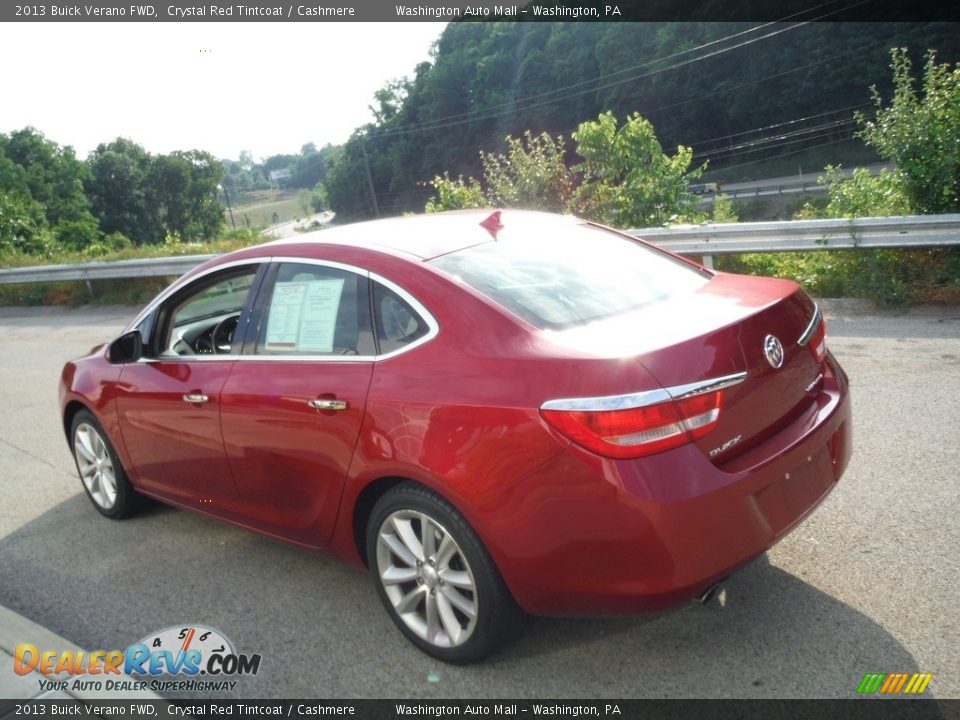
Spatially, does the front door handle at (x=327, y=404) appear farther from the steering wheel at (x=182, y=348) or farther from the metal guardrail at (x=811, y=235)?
the metal guardrail at (x=811, y=235)

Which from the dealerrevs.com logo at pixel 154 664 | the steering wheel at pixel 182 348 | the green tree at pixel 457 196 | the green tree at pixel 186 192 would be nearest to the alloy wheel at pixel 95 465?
the steering wheel at pixel 182 348

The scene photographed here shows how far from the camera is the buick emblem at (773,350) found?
3.05 metres

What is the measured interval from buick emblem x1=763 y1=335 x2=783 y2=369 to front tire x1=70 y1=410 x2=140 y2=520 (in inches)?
147

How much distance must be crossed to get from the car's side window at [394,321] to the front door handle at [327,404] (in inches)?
10.1

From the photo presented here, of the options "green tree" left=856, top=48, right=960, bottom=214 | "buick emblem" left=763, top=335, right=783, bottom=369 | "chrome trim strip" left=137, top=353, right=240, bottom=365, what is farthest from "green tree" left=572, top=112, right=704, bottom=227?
"buick emblem" left=763, top=335, right=783, bottom=369

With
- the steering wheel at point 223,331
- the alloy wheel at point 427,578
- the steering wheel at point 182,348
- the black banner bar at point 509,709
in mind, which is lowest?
the black banner bar at point 509,709

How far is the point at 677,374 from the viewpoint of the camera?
276 cm

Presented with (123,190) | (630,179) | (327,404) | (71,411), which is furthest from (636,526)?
(123,190)

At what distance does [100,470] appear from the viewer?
5207 millimetres

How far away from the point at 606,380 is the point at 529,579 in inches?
28.8

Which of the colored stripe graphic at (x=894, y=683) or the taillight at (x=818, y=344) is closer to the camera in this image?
the colored stripe graphic at (x=894, y=683)

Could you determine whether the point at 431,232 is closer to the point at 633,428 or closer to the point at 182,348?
the point at 633,428

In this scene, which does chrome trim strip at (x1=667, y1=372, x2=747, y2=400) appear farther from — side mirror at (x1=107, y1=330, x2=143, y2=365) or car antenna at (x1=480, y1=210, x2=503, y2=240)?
side mirror at (x1=107, y1=330, x2=143, y2=365)

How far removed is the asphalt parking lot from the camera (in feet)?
9.92
